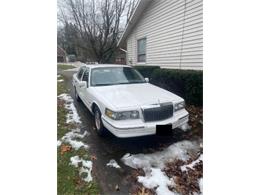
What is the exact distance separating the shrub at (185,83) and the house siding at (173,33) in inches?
24.4

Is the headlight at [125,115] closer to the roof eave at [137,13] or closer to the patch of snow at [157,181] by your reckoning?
the patch of snow at [157,181]

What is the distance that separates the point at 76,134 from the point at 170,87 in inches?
146

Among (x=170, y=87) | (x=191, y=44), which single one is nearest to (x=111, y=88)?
(x=170, y=87)

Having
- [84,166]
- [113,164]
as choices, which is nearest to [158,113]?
[113,164]

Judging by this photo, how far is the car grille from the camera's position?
3.50 metres

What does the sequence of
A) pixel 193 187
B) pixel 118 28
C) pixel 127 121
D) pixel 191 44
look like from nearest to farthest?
pixel 193 187 → pixel 127 121 → pixel 191 44 → pixel 118 28

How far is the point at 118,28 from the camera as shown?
50.2 feet

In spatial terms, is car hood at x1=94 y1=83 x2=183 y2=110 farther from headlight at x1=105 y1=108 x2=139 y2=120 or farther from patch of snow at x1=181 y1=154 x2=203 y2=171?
patch of snow at x1=181 y1=154 x2=203 y2=171

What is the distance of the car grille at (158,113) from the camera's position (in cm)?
350

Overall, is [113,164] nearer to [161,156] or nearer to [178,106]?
[161,156]

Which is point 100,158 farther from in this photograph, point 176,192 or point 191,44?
point 191,44

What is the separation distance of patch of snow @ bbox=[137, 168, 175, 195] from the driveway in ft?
0.76

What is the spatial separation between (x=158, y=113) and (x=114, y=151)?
1.02 meters

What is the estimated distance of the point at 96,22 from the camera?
14305mm
